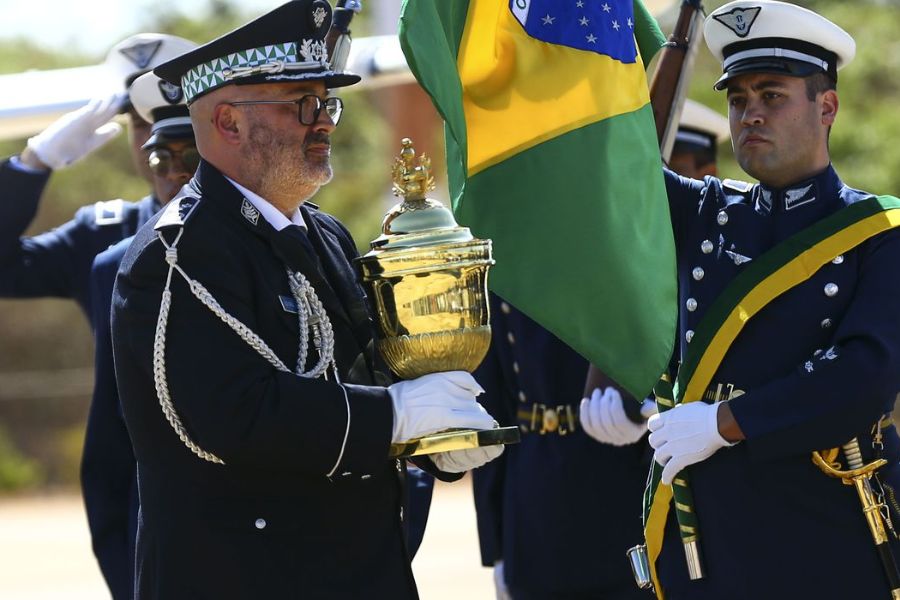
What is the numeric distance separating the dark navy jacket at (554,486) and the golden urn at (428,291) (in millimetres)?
1673

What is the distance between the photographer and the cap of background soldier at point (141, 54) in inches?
231

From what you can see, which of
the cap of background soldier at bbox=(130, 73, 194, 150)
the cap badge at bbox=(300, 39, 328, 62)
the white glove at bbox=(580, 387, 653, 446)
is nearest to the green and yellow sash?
the white glove at bbox=(580, 387, 653, 446)

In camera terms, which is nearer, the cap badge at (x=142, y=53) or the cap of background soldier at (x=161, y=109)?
the cap of background soldier at (x=161, y=109)

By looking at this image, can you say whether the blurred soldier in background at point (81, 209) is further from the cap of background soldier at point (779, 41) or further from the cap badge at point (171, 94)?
the cap of background soldier at point (779, 41)

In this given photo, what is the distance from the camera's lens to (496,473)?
5477 mm

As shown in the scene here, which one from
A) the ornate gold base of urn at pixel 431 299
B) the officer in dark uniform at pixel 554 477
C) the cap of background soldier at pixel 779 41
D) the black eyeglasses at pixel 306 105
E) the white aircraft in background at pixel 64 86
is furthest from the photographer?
the white aircraft in background at pixel 64 86

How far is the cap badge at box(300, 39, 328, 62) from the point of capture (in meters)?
3.65

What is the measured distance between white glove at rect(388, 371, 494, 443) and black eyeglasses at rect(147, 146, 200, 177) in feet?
5.68

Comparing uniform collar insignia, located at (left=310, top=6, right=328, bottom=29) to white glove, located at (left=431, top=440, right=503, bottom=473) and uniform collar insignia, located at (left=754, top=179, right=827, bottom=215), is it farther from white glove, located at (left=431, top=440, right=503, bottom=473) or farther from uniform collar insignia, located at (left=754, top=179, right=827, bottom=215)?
uniform collar insignia, located at (left=754, top=179, right=827, bottom=215)

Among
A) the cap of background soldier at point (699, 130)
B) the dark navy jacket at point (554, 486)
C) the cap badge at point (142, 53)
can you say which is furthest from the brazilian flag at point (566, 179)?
the cap badge at point (142, 53)

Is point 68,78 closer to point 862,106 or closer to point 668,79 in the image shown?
point 668,79

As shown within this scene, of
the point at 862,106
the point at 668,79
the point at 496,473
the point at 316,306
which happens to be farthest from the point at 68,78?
the point at 862,106

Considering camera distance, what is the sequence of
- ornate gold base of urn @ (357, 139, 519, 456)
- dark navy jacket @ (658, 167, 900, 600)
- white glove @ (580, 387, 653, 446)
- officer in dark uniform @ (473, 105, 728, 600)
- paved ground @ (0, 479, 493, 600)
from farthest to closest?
paved ground @ (0, 479, 493, 600)
officer in dark uniform @ (473, 105, 728, 600)
white glove @ (580, 387, 653, 446)
dark navy jacket @ (658, 167, 900, 600)
ornate gold base of urn @ (357, 139, 519, 456)

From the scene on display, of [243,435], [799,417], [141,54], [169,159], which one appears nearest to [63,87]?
[141,54]
